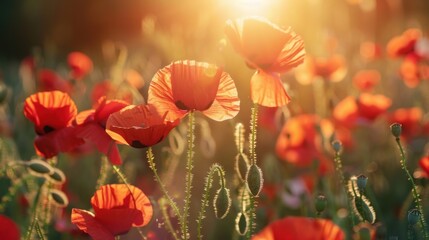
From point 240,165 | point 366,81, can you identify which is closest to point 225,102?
point 240,165

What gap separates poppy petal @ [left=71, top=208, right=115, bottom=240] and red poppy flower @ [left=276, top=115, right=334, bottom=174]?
1.24 meters

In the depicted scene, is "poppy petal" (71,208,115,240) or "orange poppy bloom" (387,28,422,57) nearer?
"poppy petal" (71,208,115,240)

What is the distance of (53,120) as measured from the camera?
1721mm

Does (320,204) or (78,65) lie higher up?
(78,65)

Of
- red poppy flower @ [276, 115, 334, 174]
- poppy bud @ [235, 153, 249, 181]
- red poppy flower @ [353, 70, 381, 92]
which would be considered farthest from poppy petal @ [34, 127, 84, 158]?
red poppy flower @ [353, 70, 381, 92]

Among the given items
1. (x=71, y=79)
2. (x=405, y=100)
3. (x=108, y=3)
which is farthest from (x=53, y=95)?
(x=108, y=3)

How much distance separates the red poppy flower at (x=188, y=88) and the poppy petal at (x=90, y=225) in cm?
26

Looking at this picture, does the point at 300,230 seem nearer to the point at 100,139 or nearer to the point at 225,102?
the point at 225,102

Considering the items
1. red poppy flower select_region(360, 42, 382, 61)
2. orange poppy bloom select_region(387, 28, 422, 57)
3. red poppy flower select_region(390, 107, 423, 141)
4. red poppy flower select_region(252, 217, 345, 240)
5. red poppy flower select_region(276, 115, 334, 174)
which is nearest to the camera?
red poppy flower select_region(252, 217, 345, 240)

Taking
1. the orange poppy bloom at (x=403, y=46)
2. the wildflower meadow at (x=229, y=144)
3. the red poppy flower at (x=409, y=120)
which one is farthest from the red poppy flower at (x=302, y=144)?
the orange poppy bloom at (x=403, y=46)

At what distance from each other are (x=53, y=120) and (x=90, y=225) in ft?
1.18

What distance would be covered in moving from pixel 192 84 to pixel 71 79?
6.24 ft

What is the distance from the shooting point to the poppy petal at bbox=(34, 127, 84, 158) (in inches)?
66.9

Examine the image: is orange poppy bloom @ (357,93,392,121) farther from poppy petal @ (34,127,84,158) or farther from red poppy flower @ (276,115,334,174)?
poppy petal @ (34,127,84,158)
